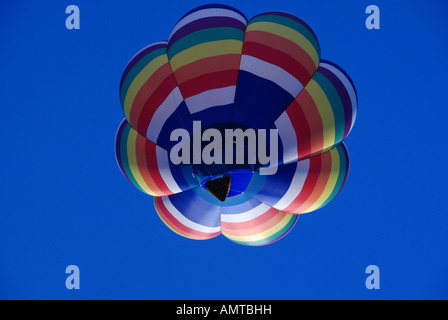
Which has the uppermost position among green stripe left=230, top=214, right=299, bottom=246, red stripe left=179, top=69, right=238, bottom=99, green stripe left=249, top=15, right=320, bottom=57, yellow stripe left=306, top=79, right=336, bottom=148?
green stripe left=249, top=15, right=320, bottom=57

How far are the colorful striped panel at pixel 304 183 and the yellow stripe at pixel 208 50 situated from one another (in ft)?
3.73

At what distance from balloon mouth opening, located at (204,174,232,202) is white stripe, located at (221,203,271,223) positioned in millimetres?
454

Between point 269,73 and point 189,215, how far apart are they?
1.59 meters

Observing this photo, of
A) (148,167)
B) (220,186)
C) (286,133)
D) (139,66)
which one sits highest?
(139,66)

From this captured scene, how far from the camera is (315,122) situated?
189 inches

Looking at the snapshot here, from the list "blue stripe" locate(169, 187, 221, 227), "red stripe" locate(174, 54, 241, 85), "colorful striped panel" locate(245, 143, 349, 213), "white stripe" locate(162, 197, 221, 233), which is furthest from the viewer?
"white stripe" locate(162, 197, 221, 233)

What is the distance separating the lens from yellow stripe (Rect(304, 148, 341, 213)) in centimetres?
511

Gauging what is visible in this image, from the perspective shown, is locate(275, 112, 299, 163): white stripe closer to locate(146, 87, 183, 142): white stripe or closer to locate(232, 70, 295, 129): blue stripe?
locate(232, 70, 295, 129): blue stripe

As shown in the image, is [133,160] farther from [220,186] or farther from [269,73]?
[269,73]

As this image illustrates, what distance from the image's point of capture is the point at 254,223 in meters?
5.30

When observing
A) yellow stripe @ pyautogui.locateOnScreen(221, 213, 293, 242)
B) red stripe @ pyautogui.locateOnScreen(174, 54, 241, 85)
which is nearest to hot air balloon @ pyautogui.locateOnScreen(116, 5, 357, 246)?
red stripe @ pyautogui.locateOnScreen(174, 54, 241, 85)

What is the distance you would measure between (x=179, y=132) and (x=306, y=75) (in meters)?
1.25

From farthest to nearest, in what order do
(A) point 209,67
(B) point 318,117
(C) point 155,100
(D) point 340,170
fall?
(D) point 340,170, (C) point 155,100, (B) point 318,117, (A) point 209,67

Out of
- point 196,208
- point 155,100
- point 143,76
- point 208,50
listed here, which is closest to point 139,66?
point 143,76
